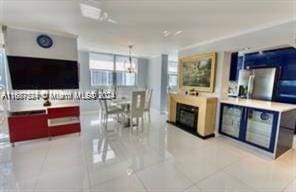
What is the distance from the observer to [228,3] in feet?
6.54

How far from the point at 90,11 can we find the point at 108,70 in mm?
4093

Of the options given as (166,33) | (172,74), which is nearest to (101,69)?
(172,74)

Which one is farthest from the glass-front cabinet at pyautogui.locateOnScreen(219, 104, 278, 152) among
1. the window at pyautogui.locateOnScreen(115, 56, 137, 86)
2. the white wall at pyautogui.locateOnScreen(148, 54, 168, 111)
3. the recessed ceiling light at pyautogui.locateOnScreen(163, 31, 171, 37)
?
the window at pyautogui.locateOnScreen(115, 56, 137, 86)

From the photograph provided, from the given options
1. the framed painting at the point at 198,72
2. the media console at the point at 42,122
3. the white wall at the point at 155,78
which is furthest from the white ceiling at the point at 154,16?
the white wall at the point at 155,78

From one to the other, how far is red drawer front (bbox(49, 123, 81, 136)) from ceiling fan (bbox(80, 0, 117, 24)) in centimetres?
247

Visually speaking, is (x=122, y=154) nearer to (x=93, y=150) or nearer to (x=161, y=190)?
(x=93, y=150)

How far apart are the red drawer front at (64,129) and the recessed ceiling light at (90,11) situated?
8.10 ft

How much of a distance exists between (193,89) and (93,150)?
3022 millimetres

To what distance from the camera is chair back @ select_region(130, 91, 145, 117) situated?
Answer: 412cm

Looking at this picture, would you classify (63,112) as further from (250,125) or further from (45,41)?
(250,125)

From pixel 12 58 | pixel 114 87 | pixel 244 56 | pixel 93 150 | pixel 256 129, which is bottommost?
pixel 93 150

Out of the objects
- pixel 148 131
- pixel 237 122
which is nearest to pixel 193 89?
pixel 237 122

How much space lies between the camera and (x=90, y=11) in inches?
93.3

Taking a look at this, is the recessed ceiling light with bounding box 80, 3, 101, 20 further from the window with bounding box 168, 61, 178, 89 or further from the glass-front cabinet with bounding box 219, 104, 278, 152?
the window with bounding box 168, 61, 178, 89
